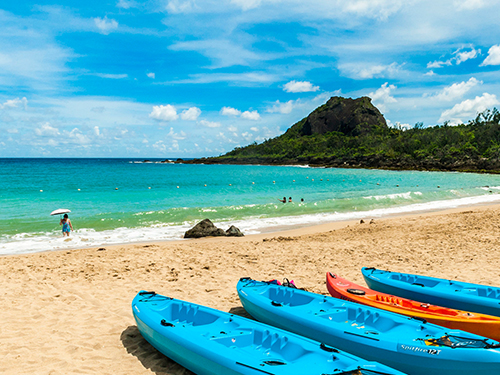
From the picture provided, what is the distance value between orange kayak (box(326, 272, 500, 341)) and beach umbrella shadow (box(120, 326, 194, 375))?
344cm

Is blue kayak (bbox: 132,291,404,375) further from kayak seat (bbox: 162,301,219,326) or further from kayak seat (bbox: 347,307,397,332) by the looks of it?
kayak seat (bbox: 347,307,397,332)

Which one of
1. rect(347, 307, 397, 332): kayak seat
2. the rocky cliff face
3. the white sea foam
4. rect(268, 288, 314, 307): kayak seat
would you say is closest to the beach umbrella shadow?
rect(268, 288, 314, 307): kayak seat

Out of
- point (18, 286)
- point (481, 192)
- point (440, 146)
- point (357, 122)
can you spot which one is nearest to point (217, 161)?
point (357, 122)

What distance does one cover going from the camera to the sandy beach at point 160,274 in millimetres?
5355

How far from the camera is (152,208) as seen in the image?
76.9 ft

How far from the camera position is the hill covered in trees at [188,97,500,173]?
6888cm

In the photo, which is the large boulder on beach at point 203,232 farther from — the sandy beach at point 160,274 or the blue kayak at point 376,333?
the blue kayak at point 376,333

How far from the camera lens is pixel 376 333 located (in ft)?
16.0

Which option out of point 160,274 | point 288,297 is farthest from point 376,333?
point 160,274

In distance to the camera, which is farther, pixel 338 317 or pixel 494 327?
pixel 338 317

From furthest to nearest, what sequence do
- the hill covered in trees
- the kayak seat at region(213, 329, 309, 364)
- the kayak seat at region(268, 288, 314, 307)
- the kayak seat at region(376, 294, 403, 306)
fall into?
the hill covered in trees, the kayak seat at region(376, 294, 403, 306), the kayak seat at region(268, 288, 314, 307), the kayak seat at region(213, 329, 309, 364)

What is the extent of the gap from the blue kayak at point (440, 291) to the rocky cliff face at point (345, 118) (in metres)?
139

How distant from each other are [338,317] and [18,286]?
7.91 metres

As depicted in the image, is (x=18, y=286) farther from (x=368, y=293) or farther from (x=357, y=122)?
(x=357, y=122)
